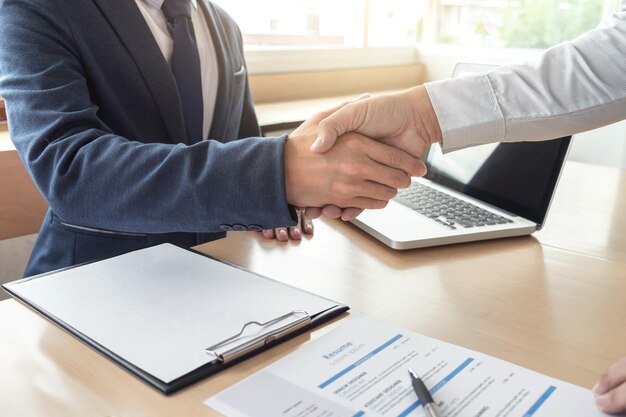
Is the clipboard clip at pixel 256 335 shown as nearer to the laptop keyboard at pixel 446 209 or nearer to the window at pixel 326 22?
the laptop keyboard at pixel 446 209

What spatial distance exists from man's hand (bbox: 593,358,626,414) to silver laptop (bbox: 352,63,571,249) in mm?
435

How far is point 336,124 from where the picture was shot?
0.95 metres

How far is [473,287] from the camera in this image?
883 mm

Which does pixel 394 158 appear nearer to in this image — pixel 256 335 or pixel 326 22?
pixel 256 335

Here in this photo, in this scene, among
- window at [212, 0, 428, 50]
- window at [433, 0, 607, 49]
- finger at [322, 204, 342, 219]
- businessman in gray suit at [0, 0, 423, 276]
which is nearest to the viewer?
businessman in gray suit at [0, 0, 423, 276]

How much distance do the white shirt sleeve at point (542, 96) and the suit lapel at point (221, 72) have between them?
570 millimetres

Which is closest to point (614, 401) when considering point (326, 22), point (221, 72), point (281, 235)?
point (281, 235)

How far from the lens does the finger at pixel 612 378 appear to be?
1.92 feet

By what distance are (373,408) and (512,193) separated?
2.28 ft

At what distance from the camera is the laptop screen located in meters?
1.12

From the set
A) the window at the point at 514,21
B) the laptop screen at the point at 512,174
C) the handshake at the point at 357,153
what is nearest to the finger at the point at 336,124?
the handshake at the point at 357,153

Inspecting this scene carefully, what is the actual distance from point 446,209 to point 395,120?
24 cm

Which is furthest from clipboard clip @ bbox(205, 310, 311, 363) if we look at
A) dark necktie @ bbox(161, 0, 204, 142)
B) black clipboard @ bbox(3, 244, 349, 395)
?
dark necktie @ bbox(161, 0, 204, 142)

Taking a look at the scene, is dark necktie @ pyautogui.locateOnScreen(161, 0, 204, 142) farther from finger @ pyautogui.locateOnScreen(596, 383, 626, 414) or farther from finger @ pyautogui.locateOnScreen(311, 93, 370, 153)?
finger @ pyautogui.locateOnScreen(596, 383, 626, 414)
